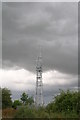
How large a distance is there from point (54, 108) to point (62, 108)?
0.73 meters

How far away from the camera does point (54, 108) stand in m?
25.6

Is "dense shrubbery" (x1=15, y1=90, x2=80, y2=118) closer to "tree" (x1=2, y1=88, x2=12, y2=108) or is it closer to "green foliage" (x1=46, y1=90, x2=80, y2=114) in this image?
"green foliage" (x1=46, y1=90, x2=80, y2=114)

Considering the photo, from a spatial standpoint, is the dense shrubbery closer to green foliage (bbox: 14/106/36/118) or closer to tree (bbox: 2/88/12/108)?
green foliage (bbox: 14/106/36/118)

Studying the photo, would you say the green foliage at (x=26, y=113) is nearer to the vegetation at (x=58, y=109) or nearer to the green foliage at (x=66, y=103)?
the vegetation at (x=58, y=109)

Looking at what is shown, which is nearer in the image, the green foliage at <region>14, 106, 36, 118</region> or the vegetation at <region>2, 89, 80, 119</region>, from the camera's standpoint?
the green foliage at <region>14, 106, 36, 118</region>

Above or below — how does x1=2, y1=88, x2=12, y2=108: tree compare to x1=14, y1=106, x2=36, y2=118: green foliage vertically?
above

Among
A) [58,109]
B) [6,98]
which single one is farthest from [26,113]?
[6,98]

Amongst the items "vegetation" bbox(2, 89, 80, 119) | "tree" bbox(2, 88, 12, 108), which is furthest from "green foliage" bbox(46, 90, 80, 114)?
"tree" bbox(2, 88, 12, 108)

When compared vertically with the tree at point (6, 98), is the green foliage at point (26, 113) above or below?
below

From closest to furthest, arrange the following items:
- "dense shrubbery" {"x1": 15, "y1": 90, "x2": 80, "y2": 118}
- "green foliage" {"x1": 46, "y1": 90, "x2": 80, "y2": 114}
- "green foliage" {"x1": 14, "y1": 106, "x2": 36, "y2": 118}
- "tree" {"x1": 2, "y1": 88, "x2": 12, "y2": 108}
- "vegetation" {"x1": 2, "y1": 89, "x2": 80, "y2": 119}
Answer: "green foliage" {"x1": 14, "y1": 106, "x2": 36, "y2": 118}, "vegetation" {"x1": 2, "y1": 89, "x2": 80, "y2": 119}, "dense shrubbery" {"x1": 15, "y1": 90, "x2": 80, "y2": 118}, "green foliage" {"x1": 46, "y1": 90, "x2": 80, "y2": 114}, "tree" {"x1": 2, "y1": 88, "x2": 12, "y2": 108}

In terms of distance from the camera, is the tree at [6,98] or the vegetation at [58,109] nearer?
the vegetation at [58,109]

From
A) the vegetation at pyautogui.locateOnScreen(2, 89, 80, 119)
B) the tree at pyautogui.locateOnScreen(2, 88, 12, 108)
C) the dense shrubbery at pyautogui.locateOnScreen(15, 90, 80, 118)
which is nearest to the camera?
the vegetation at pyautogui.locateOnScreen(2, 89, 80, 119)

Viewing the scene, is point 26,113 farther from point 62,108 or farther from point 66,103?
point 66,103

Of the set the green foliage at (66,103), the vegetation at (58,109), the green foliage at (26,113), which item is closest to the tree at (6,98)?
the vegetation at (58,109)
